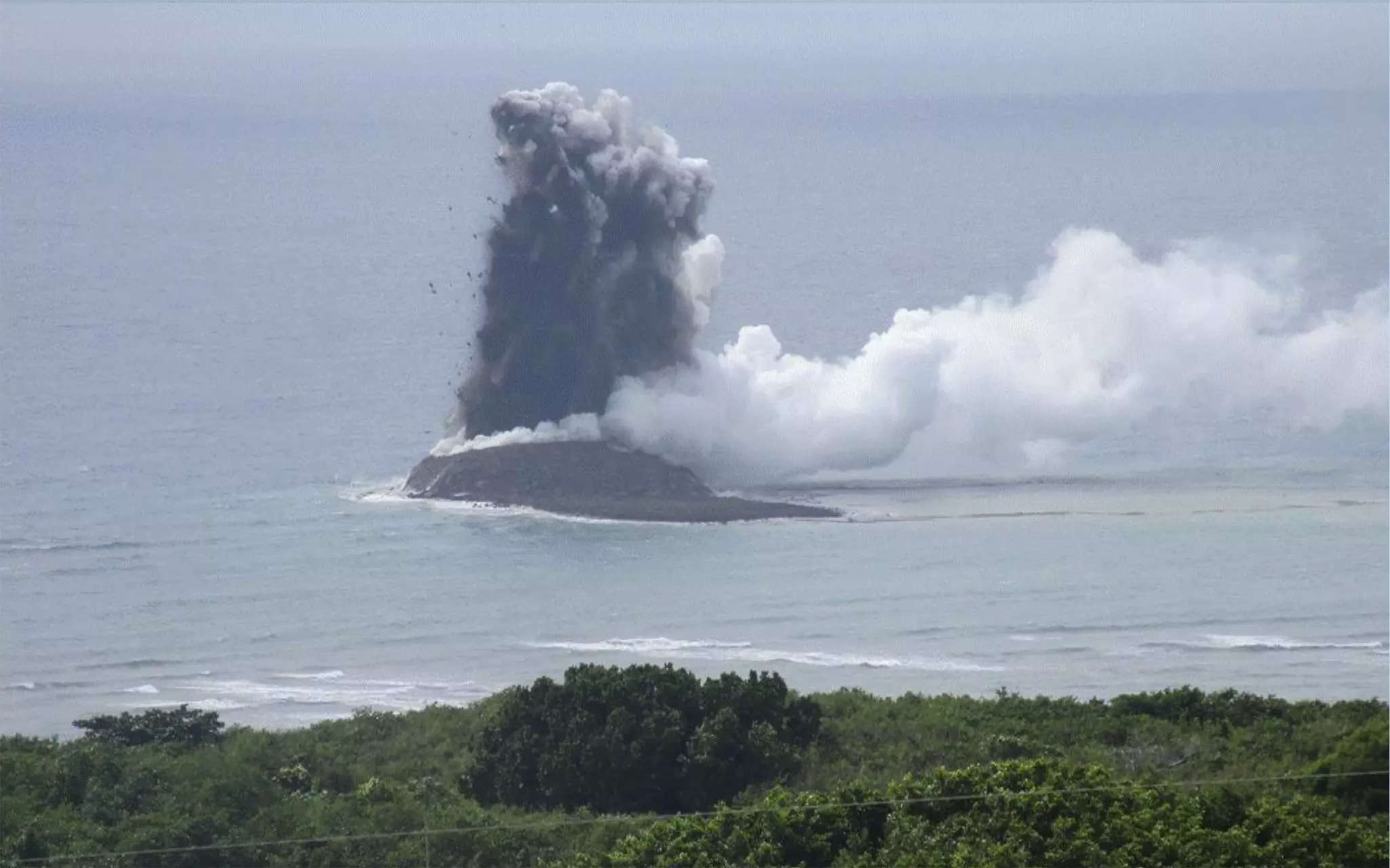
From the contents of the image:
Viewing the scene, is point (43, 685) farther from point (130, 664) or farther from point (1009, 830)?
point (1009, 830)

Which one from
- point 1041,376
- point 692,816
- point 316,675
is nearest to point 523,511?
point 316,675

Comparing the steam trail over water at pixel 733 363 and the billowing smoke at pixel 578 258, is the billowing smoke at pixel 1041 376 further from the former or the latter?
the billowing smoke at pixel 578 258

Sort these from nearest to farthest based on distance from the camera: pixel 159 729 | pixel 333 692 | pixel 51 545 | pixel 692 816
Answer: pixel 692 816 → pixel 159 729 → pixel 333 692 → pixel 51 545

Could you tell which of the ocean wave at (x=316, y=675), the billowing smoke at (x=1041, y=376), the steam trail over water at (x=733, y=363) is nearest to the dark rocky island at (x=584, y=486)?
the steam trail over water at (x=733, y=363)

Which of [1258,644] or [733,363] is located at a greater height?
[733,363]

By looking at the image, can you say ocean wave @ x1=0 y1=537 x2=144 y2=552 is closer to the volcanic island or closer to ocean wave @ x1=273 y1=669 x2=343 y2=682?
ocean wave @ x1=273 y1=669 x2=343 y2=682

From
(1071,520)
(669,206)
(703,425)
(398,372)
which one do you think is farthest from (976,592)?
(398,372)

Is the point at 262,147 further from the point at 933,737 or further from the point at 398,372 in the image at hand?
the point at 933,737
